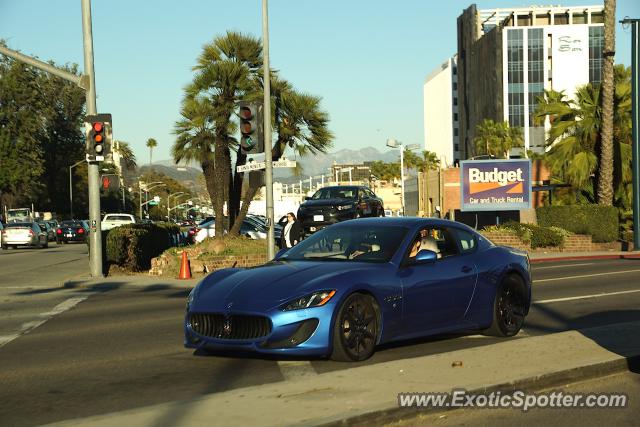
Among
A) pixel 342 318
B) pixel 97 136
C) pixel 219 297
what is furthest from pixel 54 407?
pixel 97 136

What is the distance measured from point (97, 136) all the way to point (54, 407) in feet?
55.4

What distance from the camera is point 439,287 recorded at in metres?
10.0

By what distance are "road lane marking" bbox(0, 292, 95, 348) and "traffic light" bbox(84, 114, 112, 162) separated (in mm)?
4882

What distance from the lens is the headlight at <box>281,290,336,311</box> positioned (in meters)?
8.74

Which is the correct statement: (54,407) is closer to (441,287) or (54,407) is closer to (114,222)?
(441,287)

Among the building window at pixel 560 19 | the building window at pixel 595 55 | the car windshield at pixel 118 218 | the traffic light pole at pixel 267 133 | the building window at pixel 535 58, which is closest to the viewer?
the traffic light pole at pixel 267 133

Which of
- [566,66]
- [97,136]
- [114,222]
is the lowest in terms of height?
[114,222]

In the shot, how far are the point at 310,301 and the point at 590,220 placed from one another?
101 feet

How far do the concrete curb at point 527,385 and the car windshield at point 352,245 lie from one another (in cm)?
240

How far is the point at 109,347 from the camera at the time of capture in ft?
36.2

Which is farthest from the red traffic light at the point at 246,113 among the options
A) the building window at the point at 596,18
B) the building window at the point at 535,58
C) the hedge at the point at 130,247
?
the building window at the point at 596,18

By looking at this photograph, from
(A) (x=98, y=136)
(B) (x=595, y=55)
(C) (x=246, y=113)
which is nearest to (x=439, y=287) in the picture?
(C) (x=246, y=113)

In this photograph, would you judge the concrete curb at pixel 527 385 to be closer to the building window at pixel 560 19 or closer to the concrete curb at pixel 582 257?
the concrete curb at pixel 582 257

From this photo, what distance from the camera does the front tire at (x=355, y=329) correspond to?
29.2 ft
